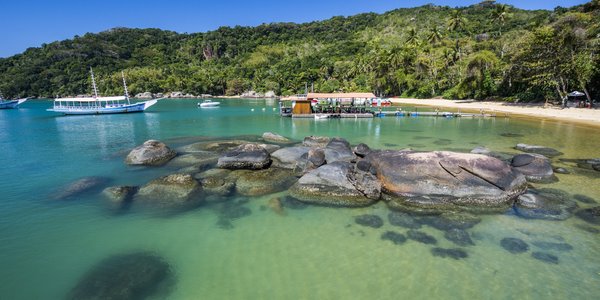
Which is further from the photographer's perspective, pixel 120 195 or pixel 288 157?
pixel 288 157

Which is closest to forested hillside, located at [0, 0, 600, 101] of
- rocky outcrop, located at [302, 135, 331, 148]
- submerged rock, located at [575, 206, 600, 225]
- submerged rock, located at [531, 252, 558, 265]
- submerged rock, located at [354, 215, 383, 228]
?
rocky outcrop, located at [302, 135, 331, 148]

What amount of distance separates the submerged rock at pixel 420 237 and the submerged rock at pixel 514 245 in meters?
2.02

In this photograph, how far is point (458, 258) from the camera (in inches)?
332

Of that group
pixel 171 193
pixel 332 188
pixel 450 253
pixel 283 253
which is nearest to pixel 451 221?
pixel 450 253

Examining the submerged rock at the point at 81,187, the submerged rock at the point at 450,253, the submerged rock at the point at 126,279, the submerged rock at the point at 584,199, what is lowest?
the submerged rock at the point at 450,253

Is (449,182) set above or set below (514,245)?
above

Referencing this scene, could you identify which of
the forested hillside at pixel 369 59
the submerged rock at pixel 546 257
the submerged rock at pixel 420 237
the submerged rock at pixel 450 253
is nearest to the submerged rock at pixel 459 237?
the submerged rock at pixel 450 253

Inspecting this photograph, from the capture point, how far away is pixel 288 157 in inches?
683

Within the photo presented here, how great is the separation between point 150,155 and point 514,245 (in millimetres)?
18587

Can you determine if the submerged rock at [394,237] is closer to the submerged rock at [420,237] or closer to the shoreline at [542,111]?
the submerged rock at [420,237]

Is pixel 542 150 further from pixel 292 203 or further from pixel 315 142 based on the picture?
pixel 292 203

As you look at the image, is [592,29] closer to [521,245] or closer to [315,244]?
[521,245]

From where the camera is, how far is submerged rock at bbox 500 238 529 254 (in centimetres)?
883

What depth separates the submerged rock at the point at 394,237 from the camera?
9336 millimetres
